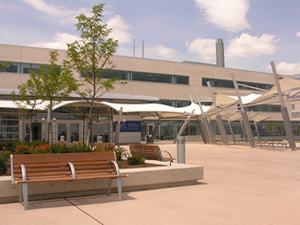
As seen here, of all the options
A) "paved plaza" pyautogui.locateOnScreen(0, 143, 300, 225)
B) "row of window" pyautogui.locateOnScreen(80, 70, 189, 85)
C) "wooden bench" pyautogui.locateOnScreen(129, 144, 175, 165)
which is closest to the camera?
"paved plaza" pyautogui.locateOnScreen(0, 143, 300, 225)

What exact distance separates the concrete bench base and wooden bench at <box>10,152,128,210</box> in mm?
240

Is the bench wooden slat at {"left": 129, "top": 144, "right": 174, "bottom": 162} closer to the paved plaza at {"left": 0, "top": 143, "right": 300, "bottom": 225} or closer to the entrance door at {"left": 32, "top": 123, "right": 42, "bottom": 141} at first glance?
the paved plaza at {"left": 0, "top": 143, "right": 300, "bottom": 225}

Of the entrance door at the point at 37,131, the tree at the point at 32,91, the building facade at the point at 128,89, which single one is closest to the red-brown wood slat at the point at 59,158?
the tree at the point at 32,91

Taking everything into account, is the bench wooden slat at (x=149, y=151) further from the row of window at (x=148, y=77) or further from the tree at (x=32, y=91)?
the row of window at (x=148, y=77)

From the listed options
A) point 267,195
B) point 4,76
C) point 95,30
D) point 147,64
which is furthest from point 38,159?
point 147,64

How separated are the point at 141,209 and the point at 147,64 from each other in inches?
1662

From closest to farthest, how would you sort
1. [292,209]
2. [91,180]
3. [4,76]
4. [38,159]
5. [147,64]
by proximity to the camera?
1. [292,209]
2. [38,159]
3. [91,180]
4. [4,76]
5. [147,64]

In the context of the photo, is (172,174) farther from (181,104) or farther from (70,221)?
(181,104)

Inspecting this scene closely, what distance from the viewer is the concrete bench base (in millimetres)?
6410

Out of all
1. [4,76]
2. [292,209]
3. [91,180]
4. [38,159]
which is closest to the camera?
[292,209]

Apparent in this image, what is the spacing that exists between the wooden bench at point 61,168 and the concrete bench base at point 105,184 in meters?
0.24

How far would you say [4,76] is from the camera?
129ft

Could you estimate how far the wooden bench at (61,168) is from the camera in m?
6.18

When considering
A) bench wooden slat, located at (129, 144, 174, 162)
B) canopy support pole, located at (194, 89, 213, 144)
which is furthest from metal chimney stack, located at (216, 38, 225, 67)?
bench wooden slat, located at (129, 144, 174, 162)
